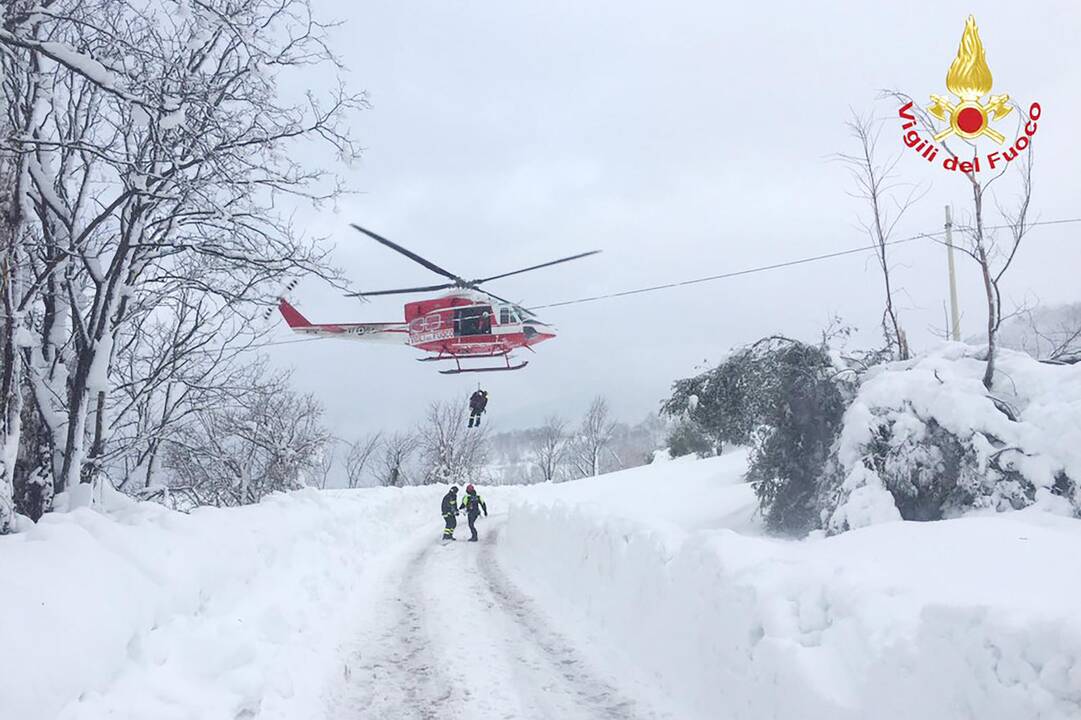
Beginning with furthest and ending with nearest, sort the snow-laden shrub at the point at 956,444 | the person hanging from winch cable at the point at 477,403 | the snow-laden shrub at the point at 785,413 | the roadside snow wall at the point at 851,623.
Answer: the person hanging from winch cable at the point at 477,403
the snow-laden shrub at the point at 785,413
the snow-laden shrub at the point at 956,444
the roadside snow wall at the point at 851,623

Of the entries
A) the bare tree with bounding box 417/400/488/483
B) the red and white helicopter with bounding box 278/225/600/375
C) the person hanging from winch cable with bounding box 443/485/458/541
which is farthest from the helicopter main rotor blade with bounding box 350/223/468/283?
the bare tree with bounding box 417/400/488/483

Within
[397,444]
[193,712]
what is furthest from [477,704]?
[397,444]

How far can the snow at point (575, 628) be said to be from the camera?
3973mm

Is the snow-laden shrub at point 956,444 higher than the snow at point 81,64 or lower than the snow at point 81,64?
lower

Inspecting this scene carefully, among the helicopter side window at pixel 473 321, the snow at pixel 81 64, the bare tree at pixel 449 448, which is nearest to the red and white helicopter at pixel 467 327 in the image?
the helicopter side window at pixel 473 321

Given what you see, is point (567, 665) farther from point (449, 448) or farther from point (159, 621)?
point (449, 448)

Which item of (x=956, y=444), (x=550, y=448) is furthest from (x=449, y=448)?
(x=956, y=444)

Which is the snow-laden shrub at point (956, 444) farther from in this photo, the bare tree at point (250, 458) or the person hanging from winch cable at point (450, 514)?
the bare tree at point (250, 458)

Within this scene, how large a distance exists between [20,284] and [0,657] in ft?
12.7

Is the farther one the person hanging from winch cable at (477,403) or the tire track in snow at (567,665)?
the person hanging from winch cable at (477,403)

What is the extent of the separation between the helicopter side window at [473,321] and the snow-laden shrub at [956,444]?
780 cm

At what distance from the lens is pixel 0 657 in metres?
3.85

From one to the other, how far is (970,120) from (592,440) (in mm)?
61989

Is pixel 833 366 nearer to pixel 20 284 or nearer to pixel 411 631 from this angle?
pixel 411 631
